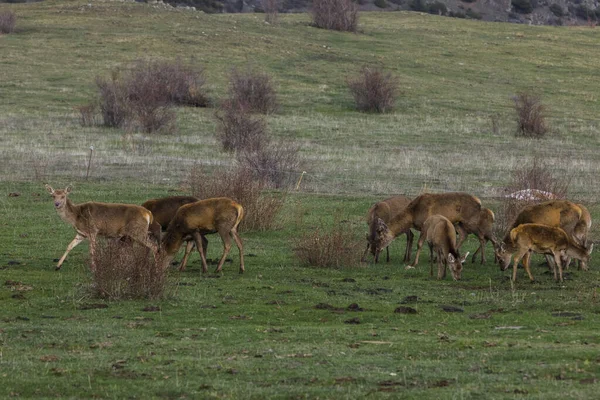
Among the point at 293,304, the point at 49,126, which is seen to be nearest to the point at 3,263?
the point at 293,304

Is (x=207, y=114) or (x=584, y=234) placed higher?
(x=584, y=234)

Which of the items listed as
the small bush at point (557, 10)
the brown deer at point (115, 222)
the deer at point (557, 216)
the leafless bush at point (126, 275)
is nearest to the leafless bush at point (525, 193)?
the deer at point (557, 216)

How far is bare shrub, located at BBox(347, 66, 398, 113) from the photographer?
57.1 metres

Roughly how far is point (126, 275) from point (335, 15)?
231 ft

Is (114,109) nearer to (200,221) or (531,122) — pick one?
(531,122)

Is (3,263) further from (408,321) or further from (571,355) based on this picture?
(571,355)

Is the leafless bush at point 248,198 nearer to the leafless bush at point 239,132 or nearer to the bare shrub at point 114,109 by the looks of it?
the leafless bush at point 239,132

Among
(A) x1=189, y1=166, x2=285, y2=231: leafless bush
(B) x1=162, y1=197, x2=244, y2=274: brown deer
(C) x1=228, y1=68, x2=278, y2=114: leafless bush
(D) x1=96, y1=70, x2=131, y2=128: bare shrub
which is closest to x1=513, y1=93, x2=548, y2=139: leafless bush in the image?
(C) x1=228, y1=68, x2=278, y2=114: leafless bush

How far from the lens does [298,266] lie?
19.4 metres

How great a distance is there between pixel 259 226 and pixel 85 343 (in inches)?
453

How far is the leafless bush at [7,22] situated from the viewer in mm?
72762

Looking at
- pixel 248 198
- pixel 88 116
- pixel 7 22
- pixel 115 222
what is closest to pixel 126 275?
pixel 115 222

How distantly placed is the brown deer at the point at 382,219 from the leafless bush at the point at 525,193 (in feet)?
7.47

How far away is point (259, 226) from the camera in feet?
77.8
